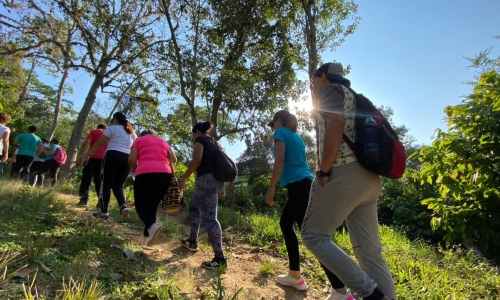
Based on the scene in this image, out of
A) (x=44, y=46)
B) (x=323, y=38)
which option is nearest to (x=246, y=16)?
(x=323, y=38)

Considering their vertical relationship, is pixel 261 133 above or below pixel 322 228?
above

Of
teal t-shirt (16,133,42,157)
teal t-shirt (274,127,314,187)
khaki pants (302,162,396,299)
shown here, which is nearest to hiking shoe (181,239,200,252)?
teal t-shirt (274,127,314,187)

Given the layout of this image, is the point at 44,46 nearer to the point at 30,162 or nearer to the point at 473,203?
the point at 30,162

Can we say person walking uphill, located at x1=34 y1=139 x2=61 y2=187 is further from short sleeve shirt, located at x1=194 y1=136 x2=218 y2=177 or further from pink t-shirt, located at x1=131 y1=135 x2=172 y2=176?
short sleeve shirt, located at x1=194 y1=136 x2=218 y2=177

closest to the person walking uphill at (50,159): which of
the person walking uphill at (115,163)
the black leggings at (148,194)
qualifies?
the person walking uphill at (115,163)

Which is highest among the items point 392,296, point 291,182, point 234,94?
point 234,94

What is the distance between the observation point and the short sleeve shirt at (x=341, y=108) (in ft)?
7.02

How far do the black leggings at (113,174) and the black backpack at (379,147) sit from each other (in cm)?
369

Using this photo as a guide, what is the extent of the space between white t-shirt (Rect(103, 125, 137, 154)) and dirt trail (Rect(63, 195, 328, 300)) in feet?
3.76

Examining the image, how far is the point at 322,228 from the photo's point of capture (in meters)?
2.14

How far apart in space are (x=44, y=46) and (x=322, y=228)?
16.1 meters

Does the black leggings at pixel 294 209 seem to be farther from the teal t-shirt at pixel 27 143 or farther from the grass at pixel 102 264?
the teal t-shirt at pixel 27 143

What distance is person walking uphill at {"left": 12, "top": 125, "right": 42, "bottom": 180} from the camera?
25.9 ft

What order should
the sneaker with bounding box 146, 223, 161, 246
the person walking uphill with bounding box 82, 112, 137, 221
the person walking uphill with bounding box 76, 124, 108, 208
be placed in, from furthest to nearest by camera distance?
the person walking uphill with bounding box 76, 124, 108, 208, the person walking uphill with bounding box 82, 112, 137, 221, the sneaker with bounding box 146, 223, 161, 246
